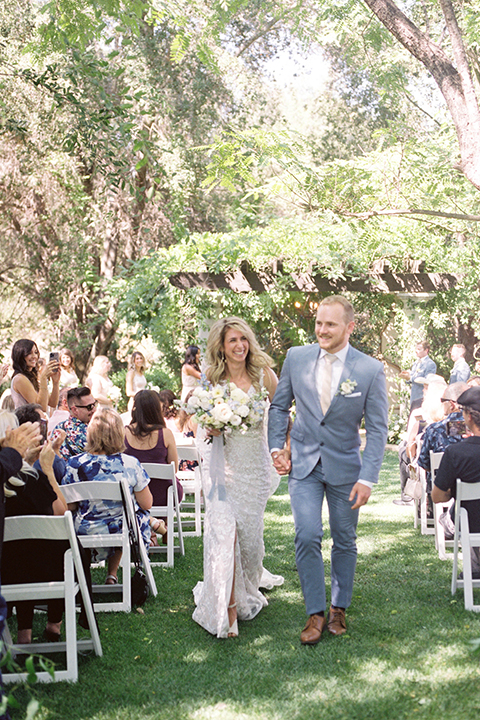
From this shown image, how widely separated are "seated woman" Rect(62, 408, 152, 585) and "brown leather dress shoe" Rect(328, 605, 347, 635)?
1.53 metres

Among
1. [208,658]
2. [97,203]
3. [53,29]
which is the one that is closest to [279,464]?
[208,658]

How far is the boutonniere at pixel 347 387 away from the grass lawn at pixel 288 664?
139 centimetres

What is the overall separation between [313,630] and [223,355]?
1765mm

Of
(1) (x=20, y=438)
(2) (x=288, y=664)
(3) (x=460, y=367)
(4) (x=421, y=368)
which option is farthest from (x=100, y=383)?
(1) (x=20, y=438)

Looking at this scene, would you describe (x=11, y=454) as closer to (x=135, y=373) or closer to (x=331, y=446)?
(x=331, y=446)

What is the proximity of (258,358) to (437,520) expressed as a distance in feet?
7.63

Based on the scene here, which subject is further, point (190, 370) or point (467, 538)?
point (190, 370)

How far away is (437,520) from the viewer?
5.65 m

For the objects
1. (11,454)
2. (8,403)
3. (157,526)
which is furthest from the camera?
(8,403)

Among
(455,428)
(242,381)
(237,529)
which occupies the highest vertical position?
(242,381)

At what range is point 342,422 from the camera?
3.84 meters

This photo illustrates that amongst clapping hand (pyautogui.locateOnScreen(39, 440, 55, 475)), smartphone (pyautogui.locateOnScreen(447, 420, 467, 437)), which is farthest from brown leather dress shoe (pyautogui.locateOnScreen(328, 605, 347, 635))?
smartphone (pyautogui.locateOnScreen(447, 420, 467, 437))

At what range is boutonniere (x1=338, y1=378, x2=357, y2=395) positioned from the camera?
3.75m

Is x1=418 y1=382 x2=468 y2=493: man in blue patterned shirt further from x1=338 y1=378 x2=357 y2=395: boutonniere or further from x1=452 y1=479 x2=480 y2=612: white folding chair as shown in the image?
x1=338 y1=378 x2=357 y2=395: boutonniere
